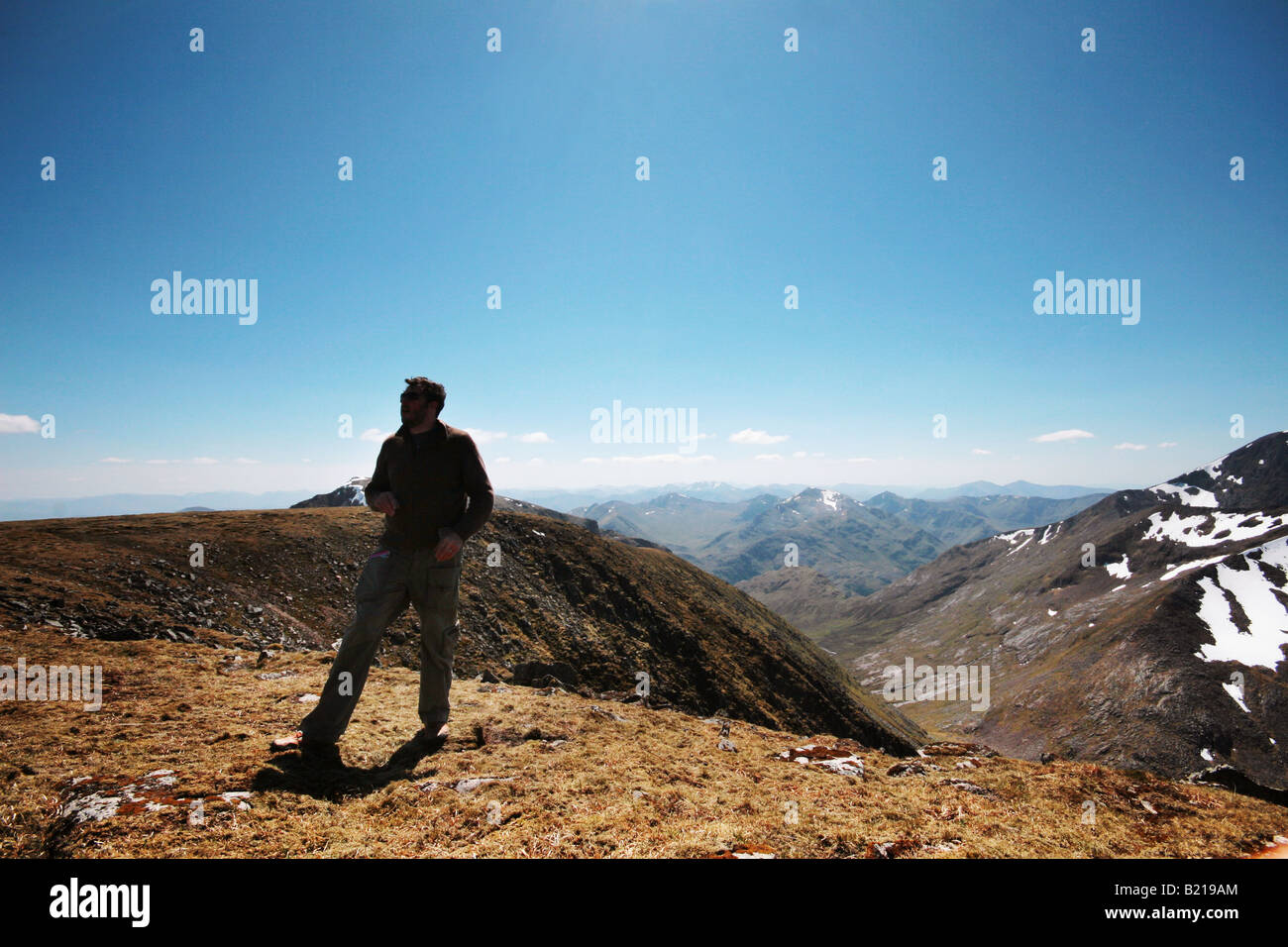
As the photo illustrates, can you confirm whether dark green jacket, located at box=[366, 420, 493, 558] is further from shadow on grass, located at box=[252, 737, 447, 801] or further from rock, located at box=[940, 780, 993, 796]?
rock, located at box=[940, 780, 993, 796]

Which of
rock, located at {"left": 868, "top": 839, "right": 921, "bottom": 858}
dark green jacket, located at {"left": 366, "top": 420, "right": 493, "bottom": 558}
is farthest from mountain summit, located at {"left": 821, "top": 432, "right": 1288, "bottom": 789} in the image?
dark green jacket, located at {"left": 366, "top": 420, "right": 493, "bottom": 558}

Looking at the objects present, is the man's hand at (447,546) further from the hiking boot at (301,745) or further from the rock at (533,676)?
the rock at (533,676)

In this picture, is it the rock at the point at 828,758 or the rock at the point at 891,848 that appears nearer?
the rock at the point at 891,848

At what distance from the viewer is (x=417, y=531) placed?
8266 millimetres

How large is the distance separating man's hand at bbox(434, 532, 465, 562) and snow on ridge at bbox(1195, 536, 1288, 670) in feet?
584

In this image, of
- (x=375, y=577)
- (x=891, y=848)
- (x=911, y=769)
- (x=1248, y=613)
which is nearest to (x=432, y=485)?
(x=375, y=577)

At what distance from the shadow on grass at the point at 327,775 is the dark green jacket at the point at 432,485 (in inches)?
125

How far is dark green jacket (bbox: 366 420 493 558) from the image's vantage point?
8242 mm

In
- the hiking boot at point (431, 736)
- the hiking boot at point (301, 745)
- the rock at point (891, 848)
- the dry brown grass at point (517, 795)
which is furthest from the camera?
the hiking boot at point (431, 736)

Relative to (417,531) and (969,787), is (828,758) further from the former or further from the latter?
(417,531)

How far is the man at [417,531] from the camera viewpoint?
798 centimetres

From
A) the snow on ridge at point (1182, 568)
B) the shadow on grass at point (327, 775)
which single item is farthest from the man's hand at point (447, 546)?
the snow on ridge at point (1182, 568)

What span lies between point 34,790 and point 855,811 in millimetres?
9765
